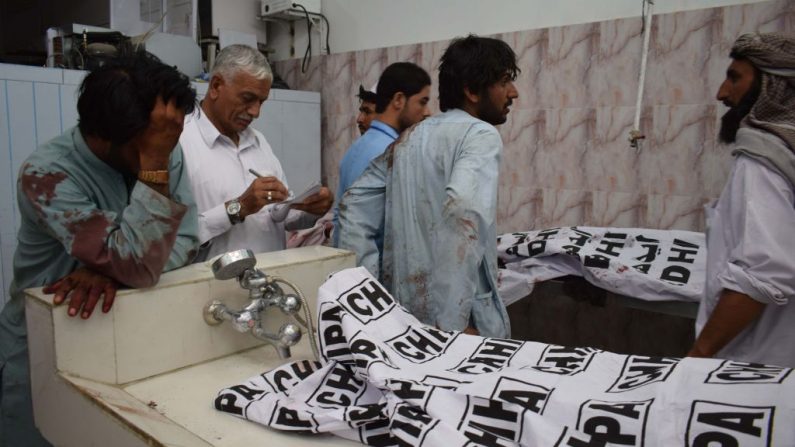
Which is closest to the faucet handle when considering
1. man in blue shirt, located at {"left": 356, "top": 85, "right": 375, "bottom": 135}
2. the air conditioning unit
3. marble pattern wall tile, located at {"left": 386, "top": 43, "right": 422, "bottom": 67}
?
man in blue shirt, located at {"left": 356, "top": 85, "right": 375, "bottom": 135}

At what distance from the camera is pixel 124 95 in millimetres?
1032

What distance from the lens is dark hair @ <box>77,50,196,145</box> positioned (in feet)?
3.39

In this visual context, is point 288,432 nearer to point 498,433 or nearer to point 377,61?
point 498,433

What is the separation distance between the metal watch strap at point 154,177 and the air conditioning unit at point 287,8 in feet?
8.59

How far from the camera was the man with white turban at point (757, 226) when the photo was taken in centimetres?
122

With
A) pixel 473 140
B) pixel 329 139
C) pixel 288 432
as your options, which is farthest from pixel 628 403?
pixel 329 139

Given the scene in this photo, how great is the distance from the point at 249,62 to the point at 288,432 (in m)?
1.17

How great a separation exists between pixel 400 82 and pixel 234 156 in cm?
73

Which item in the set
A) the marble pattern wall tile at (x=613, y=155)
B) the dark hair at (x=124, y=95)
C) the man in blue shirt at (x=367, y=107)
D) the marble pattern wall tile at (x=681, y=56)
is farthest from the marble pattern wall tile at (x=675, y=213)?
the dark hair at (x=124, y=95)

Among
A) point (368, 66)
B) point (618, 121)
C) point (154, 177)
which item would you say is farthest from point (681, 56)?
point (154, 177)

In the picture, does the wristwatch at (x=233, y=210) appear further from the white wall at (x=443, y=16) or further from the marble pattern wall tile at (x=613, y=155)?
the white wall at (x=443, y=16)

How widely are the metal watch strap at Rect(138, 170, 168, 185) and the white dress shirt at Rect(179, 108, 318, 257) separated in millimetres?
506

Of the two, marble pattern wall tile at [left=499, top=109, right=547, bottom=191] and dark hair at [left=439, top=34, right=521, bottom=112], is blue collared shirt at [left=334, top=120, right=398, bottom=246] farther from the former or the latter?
marble pattern wall tile at [left=499, top=109, right=547, bottom=191]

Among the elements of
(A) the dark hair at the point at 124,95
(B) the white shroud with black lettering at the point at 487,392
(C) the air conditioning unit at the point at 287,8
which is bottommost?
(B) the white shroud with black lettering at the point at 487,392
